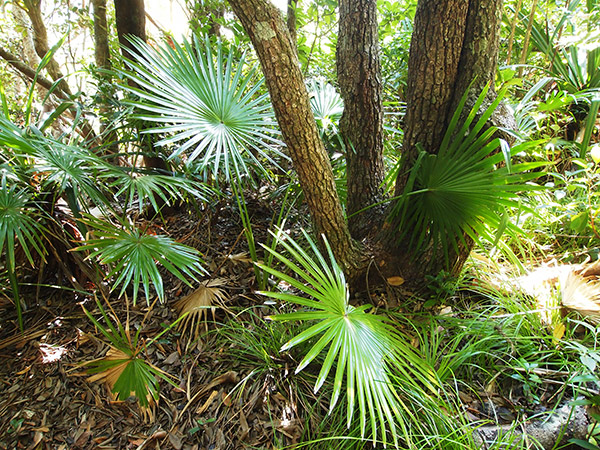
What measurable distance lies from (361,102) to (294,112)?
1.67 feet

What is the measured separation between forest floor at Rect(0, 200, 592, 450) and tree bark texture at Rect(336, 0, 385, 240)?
532mm

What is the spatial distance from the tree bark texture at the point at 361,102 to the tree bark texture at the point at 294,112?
0.13 m

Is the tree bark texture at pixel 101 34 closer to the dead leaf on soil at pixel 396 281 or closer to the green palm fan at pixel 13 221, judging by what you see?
the green palm fan at pixel 13 221

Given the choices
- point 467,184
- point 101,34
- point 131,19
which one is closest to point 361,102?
point 467,184

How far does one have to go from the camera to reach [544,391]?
1.38 m

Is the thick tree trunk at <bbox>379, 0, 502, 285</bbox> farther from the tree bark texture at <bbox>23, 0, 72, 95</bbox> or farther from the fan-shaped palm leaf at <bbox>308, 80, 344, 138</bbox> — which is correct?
the tree bark texture at <bbox>23, 0, 72, 95</bbox>

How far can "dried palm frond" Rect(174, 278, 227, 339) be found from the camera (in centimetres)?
169

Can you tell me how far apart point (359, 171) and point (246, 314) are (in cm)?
90

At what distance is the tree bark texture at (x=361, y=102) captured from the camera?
158cm

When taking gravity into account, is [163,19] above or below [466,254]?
above


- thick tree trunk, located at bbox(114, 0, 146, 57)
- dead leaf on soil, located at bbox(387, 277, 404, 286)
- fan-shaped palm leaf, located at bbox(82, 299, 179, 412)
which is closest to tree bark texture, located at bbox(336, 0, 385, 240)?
dead leaf on soil, located at bbox(387, 277, 404, 286)

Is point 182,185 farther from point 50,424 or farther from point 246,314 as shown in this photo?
point 50,424

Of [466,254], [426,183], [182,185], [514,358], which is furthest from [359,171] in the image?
[514,358]

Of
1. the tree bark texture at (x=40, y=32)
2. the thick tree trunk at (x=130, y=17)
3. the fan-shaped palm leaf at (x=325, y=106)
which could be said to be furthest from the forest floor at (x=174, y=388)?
the tree bark texture at (x=40, y=32)
